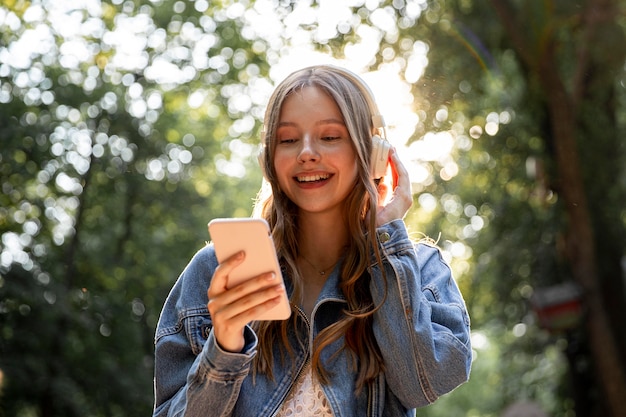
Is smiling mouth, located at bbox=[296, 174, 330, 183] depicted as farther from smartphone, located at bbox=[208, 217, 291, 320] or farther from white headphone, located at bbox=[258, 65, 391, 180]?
smartphone, located at bbox=[208, 217, 291, 320]

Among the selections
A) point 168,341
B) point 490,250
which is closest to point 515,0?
point 490,250

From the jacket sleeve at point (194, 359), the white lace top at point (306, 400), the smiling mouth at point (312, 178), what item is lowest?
the white lace top at point (306, 400)

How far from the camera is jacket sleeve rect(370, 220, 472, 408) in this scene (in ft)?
7.00

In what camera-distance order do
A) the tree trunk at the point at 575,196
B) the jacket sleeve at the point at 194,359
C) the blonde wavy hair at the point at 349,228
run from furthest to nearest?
the tree trunk at the point at 575,196 → the blonde wavy hair at the point at 349,228 → the jacket sleeve at the point at 194,359

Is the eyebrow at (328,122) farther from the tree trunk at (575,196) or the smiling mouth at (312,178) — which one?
the tree trunk at (575,196)

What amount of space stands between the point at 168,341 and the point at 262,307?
430 millimetres

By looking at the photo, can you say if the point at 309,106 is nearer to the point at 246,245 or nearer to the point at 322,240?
the point at 322,240

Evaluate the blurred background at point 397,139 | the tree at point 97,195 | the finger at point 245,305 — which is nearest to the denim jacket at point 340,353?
the finger at point 245,305

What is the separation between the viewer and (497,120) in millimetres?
11070

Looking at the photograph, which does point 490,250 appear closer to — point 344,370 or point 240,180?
point 344,370

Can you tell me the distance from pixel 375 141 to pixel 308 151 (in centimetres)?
22

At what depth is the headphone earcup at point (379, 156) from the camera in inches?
94.3

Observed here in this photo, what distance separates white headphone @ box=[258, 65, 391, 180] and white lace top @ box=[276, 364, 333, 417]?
557 millimetres

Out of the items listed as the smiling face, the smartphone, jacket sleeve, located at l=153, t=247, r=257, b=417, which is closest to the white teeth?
the smiling face
